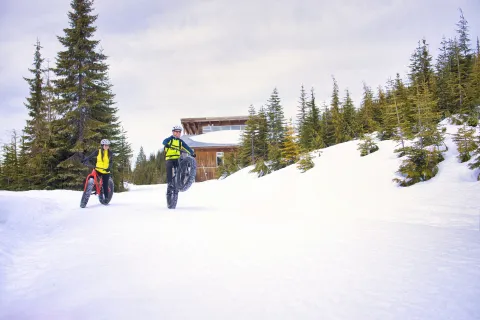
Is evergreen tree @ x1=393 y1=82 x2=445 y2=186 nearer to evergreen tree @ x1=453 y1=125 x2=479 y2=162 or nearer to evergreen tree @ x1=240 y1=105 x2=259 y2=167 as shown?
evergreen tree @ x1=453 y1=125 x2=479 y2=162

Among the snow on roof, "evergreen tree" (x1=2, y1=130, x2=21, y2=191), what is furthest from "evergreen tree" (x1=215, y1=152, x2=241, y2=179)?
"evergreen tree" (x1=2, y1=130, x2=21, y2=191)

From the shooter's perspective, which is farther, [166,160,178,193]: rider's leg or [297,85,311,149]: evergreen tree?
[297,85,311,149]: evergreen tree

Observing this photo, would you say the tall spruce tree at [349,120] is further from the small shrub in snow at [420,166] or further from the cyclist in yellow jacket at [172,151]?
the cyclist in yellow jacket at [172,151]

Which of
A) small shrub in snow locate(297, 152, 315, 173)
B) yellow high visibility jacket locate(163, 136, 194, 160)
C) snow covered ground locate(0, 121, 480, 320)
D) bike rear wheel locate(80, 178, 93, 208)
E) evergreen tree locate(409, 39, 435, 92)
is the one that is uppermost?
evergreen tree locate(409, 39, 435, 92)

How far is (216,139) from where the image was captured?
3653 centimetres

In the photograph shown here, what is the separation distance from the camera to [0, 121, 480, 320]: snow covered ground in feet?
6.82

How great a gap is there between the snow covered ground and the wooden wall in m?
27.7

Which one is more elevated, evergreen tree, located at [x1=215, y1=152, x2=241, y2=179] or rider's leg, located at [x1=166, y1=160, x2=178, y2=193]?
evergreen tree, located at [x1=215, y1=152, x2=241, y2=179]

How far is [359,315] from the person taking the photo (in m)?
1.95

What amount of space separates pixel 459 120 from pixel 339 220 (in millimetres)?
9768

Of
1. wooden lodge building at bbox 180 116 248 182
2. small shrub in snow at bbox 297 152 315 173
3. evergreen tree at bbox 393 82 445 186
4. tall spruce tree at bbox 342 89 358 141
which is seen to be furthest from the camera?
wooden lodge building at bbox 180 116 248 182

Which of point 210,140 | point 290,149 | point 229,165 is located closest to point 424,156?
point 290,149

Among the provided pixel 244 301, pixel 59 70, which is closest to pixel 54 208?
pixel 244 301

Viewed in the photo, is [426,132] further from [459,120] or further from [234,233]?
[234,233]
